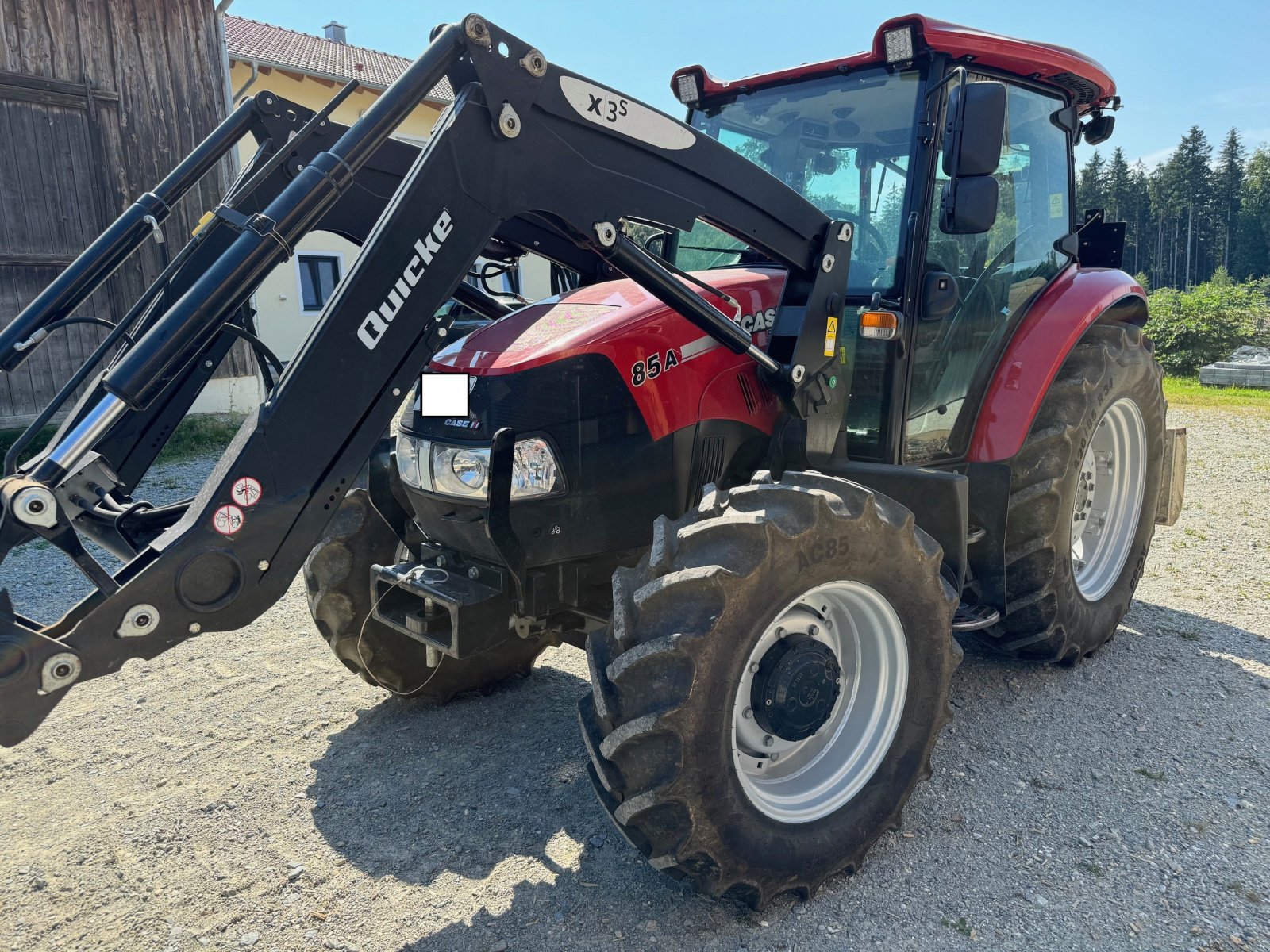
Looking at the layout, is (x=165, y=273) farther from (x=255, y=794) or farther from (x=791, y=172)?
(x=791, y=172)

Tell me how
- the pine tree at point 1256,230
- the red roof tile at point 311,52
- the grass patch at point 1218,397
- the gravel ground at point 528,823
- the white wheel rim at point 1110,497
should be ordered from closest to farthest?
the gravel ground at point 528,823
the white wheel rim at point 1110,497
the grass patch at point 1218,397
the red roof tile at point 311,52
the pine tree at point 1256,230

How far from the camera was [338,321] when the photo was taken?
212 cm

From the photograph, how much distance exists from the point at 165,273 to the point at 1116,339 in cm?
377

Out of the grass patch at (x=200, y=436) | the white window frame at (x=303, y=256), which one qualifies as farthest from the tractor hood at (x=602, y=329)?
the white window frame at (x=303, y=256)

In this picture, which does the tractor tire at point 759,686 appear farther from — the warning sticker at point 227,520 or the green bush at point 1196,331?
the green bush at point 1196,331

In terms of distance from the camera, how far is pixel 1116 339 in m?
3.95

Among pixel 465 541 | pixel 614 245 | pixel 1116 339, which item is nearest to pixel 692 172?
pixel 614 245

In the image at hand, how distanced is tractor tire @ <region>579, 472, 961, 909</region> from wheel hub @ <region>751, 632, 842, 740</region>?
1 centimetres

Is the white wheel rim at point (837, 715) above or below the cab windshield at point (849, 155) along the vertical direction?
below

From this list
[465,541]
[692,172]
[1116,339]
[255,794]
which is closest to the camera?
[692,172]

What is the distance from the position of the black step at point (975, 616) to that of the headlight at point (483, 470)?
5.00 feet

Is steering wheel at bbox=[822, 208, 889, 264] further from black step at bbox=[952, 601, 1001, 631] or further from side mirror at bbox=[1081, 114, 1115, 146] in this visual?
side mirror at bbox=[1081, 114, 1115, 146]

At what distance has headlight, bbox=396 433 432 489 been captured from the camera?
9.00 feet

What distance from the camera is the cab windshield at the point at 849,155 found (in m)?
3.21
